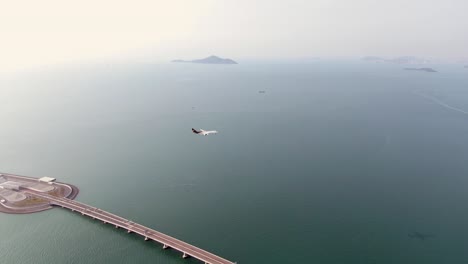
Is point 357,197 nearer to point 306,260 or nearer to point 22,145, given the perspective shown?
point 306,260

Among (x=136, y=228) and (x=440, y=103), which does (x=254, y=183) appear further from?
(x=440, y=103)

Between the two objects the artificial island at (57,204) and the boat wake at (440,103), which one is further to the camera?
the boat wake at (440,103)

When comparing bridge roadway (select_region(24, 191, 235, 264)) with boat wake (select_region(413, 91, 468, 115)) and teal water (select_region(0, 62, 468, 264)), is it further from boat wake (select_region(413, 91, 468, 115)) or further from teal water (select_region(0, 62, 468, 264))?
boat wake (select_region(413, 91, 468, 115))

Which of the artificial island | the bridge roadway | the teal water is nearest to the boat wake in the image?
the teal water

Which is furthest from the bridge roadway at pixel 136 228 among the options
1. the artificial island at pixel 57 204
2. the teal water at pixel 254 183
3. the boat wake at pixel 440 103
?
the boat wake at pixel 440 103

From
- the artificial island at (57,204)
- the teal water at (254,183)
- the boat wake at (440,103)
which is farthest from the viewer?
the boat wake at (440,103)

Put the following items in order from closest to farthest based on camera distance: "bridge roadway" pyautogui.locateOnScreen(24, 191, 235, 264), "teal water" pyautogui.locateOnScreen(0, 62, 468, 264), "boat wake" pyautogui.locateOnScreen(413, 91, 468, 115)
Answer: "bridge roadway" pyautogui.locateOnScreen(24, 191, 235, 264)
"teal water" pyautogui.locateOnScreen(0, 62, 468, 264)
"boat wake" pyautogui.locateOnScreen(413, 91, 468, 115)

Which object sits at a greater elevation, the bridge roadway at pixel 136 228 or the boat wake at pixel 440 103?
the boat wake at pixel 440 103

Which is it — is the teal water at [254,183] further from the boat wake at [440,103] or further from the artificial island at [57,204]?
the boat wake at [440,103]

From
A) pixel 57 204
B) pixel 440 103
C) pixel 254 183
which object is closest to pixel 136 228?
pixel 57 204
